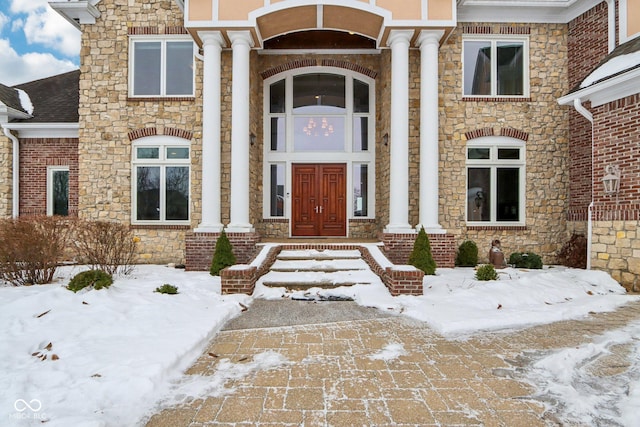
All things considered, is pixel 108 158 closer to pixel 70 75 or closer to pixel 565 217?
pixel 70 75

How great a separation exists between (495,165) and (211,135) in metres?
7.35

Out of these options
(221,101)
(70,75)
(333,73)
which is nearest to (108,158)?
(221,101)

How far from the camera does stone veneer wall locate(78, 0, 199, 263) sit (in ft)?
30.2

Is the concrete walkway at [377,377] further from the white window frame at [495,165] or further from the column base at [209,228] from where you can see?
the white window frame at [495,165]

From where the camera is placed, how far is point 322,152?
10.3 m

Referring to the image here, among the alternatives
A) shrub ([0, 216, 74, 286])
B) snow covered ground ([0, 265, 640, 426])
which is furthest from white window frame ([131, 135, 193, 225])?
shrub ([0, 216, 74, 286])

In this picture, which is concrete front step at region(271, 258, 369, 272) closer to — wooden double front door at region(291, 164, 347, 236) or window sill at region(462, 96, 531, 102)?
wooden double front door at region(291, 164, 347, 236)

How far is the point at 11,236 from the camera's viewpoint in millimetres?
5453

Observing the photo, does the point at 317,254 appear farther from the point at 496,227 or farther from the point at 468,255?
the point at 496,227

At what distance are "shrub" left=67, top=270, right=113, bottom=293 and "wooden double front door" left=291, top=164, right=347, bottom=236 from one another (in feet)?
18.1

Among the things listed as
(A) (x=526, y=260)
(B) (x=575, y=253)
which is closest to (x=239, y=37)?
(A) (x=526, y=260)

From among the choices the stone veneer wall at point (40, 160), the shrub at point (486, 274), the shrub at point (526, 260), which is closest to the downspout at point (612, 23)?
the shrub at point (526, 260)

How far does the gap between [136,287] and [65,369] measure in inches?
125

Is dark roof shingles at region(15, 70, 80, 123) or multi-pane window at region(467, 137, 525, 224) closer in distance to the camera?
multi-pane window at region(467, 137, 525, 224)
